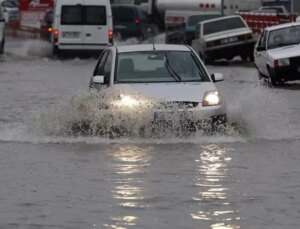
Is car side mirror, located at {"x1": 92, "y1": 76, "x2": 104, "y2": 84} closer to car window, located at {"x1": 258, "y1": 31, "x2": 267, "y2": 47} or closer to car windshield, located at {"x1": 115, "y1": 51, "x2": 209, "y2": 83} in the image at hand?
car windshield, located at {"x1": 115, "y1": 51, "x2": 209, "y2": 83}

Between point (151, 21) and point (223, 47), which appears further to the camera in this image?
point (151, 21)

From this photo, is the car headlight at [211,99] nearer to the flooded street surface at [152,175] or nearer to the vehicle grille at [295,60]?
the flooded street surface at [152,175]

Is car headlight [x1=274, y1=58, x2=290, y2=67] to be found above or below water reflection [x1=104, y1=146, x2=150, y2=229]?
below

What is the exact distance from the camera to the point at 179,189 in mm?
10070

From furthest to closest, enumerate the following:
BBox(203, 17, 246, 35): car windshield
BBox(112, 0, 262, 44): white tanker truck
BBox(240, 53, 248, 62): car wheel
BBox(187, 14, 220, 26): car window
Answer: BBox(112, 0, 262, 44): white tanker truck
BBox(187, 14, 220, 26): car window
BBox(240, 53, 248, 62): car wheel
BBox(203, 17, 246, 35): car windshield

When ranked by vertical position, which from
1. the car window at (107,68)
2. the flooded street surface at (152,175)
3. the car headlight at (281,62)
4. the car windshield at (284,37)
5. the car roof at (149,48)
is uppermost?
the car roof at (149,48)

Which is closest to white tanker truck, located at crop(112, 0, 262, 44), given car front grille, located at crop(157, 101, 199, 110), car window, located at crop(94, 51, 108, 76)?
car window, located at crop(94, 51, 108, 76)

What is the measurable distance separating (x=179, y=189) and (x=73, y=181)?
3.89 ft

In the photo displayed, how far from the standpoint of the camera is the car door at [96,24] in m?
34.6

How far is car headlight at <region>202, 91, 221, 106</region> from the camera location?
44.5 feet

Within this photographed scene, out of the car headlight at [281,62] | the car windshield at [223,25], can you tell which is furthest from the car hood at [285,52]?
the car windshield at [223,25]

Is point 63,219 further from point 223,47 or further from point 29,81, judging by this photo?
point 223,47

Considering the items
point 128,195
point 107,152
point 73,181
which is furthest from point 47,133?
point 128,195

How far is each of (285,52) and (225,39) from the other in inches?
407
